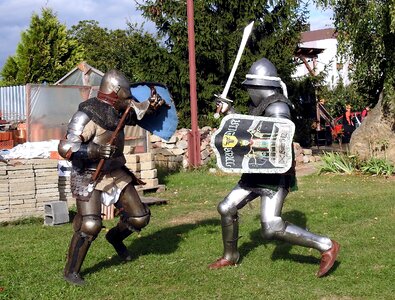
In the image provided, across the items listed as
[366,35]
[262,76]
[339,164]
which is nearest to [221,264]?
[262,76]

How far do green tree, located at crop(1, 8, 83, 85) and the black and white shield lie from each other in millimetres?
16099

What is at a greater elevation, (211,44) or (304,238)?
(211,44)

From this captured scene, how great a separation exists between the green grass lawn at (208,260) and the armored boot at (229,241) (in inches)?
3.8

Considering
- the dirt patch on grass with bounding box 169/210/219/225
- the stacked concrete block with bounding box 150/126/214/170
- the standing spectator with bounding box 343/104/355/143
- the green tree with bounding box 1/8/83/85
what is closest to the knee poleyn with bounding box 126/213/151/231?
the dirt patch on grass with bounding box 169/210/219/225

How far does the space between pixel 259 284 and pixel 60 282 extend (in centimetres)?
183

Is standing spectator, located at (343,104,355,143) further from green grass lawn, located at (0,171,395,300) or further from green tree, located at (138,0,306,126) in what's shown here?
green grass lawn, located at (0,171,395,300)

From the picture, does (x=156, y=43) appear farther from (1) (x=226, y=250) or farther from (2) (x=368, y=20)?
(1) (x=226, y=250)

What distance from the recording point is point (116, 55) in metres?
31.7

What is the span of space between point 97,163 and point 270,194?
1635mm

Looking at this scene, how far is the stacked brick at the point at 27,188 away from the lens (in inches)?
368

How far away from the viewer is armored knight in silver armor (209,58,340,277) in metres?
5.97

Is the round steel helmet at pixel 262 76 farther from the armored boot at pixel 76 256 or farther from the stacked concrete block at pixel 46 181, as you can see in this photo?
the stacked concrete block at pixel 46 181

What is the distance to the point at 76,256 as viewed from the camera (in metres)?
6.04

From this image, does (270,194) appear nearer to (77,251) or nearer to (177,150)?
(77,251)
